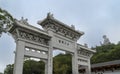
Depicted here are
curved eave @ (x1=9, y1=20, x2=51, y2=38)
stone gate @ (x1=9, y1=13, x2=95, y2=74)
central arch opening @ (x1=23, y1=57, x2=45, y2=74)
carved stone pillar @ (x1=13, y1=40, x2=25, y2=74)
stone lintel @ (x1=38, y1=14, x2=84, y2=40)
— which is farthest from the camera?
central arch opening @ (x1=23, y1=57, x2=45, y2=74)

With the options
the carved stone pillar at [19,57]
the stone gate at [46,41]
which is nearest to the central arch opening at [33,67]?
the stone gate at [46,41]

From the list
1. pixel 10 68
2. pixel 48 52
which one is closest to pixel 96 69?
pixel 48 52

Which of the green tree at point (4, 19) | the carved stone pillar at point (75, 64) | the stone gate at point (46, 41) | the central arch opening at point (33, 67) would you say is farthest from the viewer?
the central arch opening at point (33, 67)

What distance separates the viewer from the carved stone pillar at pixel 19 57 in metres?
9.15

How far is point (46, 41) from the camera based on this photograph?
11453 mm

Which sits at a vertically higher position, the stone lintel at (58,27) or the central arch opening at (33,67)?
the stone lintel at (58,27)

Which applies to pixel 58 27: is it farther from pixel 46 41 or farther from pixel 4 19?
pixel 4 19

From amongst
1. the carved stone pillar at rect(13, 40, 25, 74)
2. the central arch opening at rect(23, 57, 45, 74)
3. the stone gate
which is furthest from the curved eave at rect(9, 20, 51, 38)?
the central arch opening at rect(23, 57, 45, 74)

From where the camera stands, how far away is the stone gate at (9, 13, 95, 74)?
31.8 ft

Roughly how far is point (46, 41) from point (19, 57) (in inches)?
105

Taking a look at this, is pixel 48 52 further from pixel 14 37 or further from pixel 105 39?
pixel 105 39

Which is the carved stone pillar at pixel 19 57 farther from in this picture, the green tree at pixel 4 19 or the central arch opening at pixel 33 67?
the central arch opening at pixel 33 67

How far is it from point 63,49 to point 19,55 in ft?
13.6

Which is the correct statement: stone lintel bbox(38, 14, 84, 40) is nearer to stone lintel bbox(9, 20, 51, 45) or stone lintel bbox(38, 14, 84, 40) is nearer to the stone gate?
the stone gate
